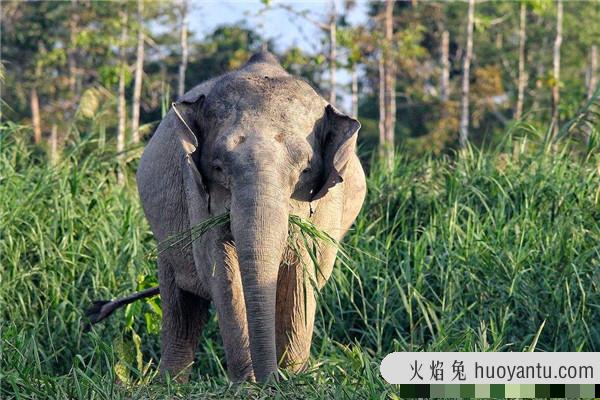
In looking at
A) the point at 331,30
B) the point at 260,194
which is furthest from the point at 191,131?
the point at 331,30

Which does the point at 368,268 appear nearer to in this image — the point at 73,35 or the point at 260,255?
the point at 260,255

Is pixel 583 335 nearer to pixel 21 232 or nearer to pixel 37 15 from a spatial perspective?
pixel 21 232

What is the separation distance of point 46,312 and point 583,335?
3.23 metres

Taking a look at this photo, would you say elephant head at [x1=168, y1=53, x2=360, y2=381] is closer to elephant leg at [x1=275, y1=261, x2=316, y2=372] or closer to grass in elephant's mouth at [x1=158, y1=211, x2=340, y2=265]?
grass in elephant's mouth at [x1=158, y1=211, x2=340, y2=265]

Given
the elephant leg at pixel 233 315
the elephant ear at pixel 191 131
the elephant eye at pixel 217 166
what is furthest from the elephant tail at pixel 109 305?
the elephant eye at pixel 217 166

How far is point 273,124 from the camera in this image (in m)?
5.16

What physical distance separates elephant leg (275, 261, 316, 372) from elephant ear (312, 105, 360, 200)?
47cm

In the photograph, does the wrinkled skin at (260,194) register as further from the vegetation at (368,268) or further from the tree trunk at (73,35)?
the tree trunk at (73,35)

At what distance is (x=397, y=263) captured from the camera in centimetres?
795

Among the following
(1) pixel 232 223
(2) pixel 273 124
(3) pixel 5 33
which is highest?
(2) pixel 273 124

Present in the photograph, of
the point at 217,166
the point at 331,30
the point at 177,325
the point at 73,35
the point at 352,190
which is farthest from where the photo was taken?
the point at 73,35

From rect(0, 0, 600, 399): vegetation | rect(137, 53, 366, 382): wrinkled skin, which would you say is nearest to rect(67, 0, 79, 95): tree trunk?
rect(0, 0, 600, 399): vegetation

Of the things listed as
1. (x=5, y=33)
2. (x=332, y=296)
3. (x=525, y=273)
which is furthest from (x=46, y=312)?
(x=5, y=33)

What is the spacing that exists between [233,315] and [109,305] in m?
1.61
